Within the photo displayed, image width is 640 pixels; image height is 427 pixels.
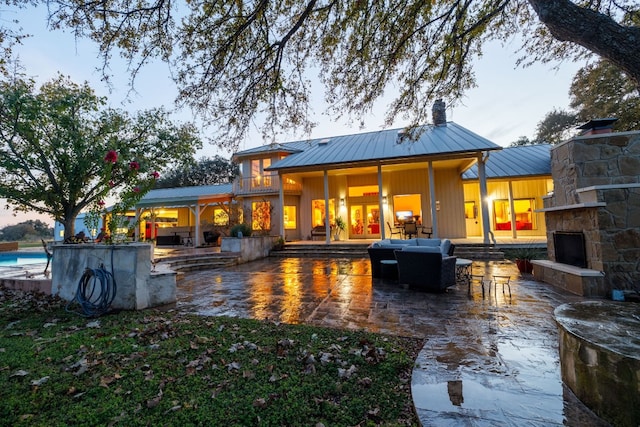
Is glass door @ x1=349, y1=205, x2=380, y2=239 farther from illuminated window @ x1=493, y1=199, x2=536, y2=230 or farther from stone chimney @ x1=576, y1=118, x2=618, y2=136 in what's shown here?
stone chimney @ x1=576, y1=118, x2=618, y2=136

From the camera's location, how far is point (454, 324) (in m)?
3.46

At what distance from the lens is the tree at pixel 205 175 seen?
30.4 m

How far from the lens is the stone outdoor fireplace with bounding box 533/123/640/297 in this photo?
174 inches

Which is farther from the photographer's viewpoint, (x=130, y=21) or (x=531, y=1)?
(x=130, y=21)

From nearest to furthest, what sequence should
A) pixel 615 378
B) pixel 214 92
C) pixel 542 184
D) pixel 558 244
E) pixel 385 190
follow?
pixel 615 378
pixel 214 92
pixel 558 244
pixel 542 184
pixel 385 190

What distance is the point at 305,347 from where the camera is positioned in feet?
9.23

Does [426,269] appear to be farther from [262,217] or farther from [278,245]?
[262,217]

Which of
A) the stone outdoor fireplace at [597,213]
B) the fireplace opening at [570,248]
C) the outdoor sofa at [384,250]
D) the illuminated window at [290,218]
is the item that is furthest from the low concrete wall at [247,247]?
the fireplace opening at [570,248]

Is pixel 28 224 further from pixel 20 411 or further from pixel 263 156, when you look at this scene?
pixel 20 411

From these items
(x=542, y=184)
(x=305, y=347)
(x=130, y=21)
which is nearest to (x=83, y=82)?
(x=130, y=21)

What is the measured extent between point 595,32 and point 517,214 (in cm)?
1278

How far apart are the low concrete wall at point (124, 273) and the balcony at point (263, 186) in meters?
9.96

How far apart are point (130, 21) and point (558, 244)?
8.55 metres

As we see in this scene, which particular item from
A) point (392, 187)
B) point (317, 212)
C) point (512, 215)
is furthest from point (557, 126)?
point (317, 212)
